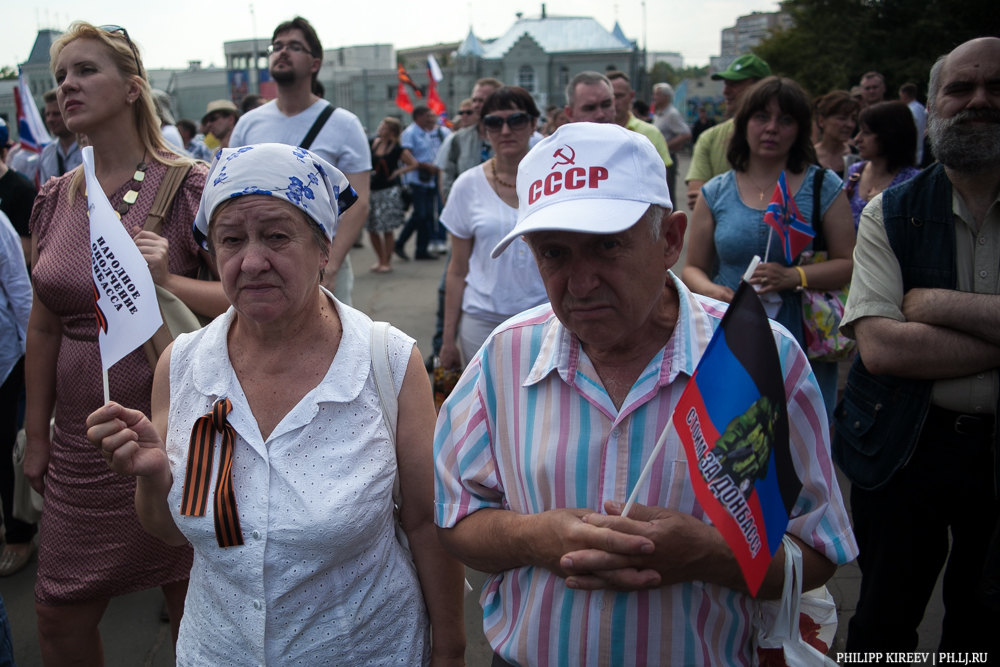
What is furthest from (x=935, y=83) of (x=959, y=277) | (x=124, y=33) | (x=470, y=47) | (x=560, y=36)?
(x=560, y=36)

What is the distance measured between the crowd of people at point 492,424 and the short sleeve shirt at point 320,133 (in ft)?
4.75

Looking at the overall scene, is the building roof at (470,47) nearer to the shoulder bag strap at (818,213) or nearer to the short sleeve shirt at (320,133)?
the short sleeve shirt at (320,133)

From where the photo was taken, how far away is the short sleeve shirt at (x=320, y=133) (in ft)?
13.7

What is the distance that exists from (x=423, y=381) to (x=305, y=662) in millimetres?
754

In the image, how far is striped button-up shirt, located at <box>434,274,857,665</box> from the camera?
4.83 ft

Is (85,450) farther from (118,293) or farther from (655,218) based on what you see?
(655,218)

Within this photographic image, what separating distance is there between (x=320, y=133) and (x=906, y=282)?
316cm

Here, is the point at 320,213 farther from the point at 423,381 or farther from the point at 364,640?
the point at 364,640

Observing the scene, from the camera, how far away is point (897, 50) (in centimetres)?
2372

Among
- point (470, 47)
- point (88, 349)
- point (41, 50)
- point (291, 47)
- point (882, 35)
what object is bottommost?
point (88, 349)

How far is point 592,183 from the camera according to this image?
146cm

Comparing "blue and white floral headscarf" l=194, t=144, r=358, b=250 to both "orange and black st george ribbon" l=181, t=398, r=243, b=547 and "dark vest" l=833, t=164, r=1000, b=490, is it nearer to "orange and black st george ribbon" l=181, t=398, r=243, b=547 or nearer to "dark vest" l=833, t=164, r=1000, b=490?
"orange and black st george ribbon" l=181, t=398, r=243, b=547

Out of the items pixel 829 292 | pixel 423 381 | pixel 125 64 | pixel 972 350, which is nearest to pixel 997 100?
pixel 972 350

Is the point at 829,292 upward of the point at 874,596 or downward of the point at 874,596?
upward
